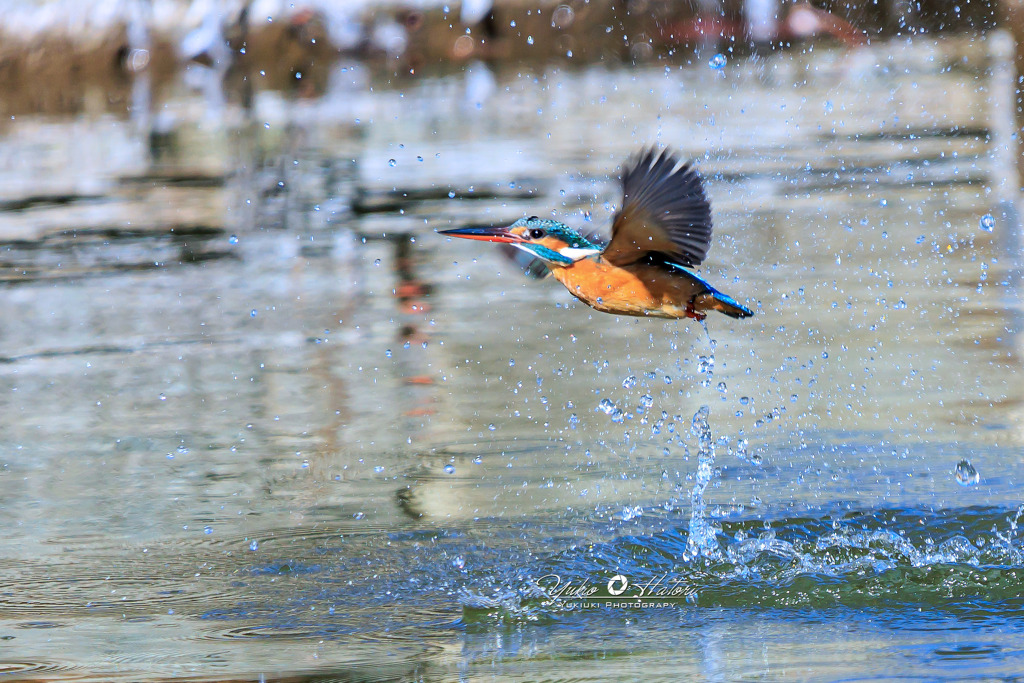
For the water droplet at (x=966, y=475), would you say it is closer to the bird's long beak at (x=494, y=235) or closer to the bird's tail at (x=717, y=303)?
the bird's tail at (x=717, y=303)

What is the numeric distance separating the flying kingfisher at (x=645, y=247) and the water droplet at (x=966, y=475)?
5.00 feet

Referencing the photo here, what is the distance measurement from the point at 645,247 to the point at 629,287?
0.39ft

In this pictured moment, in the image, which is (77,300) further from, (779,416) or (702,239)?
(702,239)

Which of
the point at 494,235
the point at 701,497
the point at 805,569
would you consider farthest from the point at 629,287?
the point at 701,497

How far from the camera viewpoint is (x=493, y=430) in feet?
19.5

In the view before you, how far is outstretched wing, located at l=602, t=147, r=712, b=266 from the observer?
3.92 metres

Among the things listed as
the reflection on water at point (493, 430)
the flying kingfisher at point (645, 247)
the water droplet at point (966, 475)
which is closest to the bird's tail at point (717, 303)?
the flying kingfisher at point (645, 247)

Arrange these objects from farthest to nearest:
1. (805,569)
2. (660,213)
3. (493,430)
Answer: (493,430) < (805,569) < (660,213)

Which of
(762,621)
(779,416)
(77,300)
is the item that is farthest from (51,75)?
(762,621)

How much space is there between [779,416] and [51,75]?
20896 mm

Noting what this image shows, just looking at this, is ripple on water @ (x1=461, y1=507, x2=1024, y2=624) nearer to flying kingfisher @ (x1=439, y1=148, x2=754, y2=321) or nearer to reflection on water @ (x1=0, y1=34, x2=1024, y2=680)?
reflection on water @ (x1=0, y1=34, x2=1024, y2=680)

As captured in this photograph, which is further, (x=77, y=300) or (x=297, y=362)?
(x=77, y=300)

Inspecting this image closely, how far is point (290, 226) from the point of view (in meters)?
10.6

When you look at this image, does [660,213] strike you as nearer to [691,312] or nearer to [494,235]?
[691,312]
